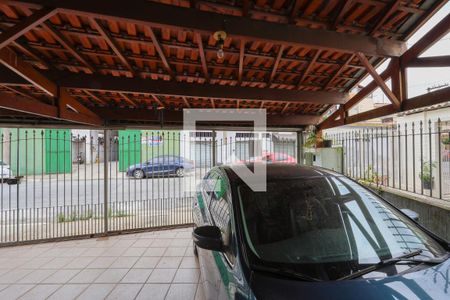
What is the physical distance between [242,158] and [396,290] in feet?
17.9

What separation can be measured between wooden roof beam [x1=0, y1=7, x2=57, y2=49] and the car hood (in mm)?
2524

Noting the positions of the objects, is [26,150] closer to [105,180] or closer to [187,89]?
[105,180]

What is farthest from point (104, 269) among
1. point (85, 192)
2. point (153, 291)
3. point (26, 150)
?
point (26, 150)

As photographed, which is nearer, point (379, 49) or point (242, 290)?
point (242, 290)

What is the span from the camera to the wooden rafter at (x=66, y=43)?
9.04ft

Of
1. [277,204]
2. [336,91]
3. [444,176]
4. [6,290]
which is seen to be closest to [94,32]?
[277,204]

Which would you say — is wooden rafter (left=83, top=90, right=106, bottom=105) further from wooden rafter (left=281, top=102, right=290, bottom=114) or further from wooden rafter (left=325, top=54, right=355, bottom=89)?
wooden rafter (left=325, top=54, right=355, bottom=89)

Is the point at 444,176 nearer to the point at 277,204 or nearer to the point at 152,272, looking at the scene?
the point at 277,204

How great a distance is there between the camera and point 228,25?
2.67 meters

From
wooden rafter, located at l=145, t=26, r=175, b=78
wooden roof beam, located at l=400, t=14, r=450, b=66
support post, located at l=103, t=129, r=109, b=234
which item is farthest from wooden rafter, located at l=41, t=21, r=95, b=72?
wooden roof beam, located at l=400, t=14, r=450, b=66

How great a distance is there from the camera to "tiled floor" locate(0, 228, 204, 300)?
3.10 metres

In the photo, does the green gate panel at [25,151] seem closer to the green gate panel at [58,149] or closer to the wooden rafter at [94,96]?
the green gate panel at [58,149]

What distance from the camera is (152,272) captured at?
141 inches

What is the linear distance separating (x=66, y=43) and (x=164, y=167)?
4.00 m
